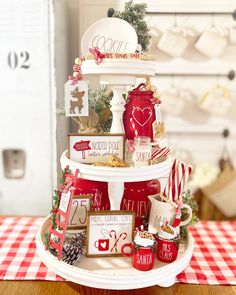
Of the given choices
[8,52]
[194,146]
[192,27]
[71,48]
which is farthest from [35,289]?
[192,27]

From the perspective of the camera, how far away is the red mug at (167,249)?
1.11 m

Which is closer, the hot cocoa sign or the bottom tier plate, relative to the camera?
the bottom tier plate

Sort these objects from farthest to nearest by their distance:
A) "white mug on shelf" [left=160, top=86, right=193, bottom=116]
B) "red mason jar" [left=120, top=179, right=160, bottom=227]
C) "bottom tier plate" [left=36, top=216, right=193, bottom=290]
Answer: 1. "white mug on shelf" [left=160, top=86, right=193, bottom=116]
2. "red mason jar" [left=120, top=179, right=160, bottom=227]
3. "bottom tier plate" [left=36, top=216, right=193, bottom=290]

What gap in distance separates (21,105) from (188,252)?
1263 mm

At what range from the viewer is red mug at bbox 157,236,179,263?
1109mm

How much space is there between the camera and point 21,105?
2047 millimetres

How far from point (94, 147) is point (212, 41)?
141 centimetres

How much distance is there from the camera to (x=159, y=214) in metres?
1.15

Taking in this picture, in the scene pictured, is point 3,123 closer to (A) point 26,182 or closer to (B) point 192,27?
(A) point 26,182

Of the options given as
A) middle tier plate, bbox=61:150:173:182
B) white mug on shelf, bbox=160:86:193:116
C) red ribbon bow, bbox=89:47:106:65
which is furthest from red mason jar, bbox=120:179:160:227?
white mug on shelf, bbox=160:86:193:116

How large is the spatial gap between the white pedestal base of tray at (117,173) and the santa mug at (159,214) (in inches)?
3.9

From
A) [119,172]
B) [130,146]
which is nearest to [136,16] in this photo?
[130,146]

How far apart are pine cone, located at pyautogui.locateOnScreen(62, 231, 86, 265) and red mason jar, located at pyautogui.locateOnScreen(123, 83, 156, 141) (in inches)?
13.2

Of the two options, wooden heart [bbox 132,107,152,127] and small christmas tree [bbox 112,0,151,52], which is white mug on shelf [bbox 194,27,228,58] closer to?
small christmas tree [bbox 112,0,151,52]
